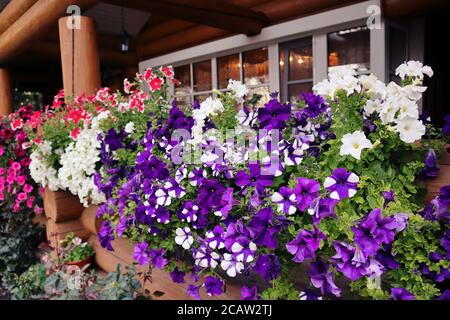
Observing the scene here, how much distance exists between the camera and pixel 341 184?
3.00 feet

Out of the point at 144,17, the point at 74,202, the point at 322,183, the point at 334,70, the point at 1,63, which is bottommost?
the point at 74,202

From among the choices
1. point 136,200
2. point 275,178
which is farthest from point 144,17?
point 275,178

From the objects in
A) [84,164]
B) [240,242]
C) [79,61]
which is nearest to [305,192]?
[240,242]

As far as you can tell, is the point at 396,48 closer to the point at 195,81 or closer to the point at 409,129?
the point at 195,81

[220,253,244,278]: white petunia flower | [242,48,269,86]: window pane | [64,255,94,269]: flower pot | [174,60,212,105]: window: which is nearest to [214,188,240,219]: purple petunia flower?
[220,253,244,278]: white petunia flower

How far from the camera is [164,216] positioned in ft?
4.14

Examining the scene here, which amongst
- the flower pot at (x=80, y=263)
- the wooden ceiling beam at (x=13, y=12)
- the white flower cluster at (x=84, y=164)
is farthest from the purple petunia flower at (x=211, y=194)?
the wooden ceiling beam at (x=13, y=12)

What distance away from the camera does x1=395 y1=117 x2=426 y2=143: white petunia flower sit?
3.01 ft

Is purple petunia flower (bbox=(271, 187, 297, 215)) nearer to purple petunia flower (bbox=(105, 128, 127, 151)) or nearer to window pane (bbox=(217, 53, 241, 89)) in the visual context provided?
purple petunia flower (bbox=(105, 128, 127, 151))

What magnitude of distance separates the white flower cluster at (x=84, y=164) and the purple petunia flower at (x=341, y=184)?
53.1 inches

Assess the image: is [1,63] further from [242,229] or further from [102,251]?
[242,229]

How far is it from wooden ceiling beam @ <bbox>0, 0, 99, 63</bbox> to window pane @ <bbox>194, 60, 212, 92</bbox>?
2.02 metres

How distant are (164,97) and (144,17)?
416 centimetres

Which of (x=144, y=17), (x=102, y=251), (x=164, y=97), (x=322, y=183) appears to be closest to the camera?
(x=322, y=183)
